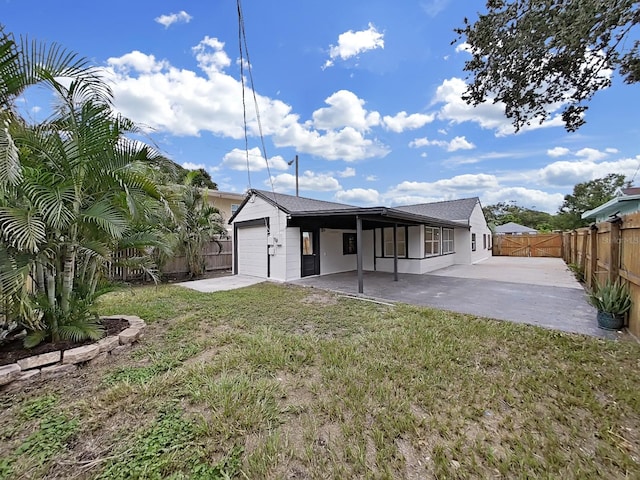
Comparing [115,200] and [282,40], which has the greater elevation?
[282,40]

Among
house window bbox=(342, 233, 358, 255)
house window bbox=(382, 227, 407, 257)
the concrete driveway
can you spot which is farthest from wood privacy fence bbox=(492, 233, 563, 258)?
house window bbox=(342, 233, 358, 255)

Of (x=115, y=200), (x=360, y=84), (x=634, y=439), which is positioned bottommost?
(x=634, y=439)

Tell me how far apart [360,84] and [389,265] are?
7486 millimetres

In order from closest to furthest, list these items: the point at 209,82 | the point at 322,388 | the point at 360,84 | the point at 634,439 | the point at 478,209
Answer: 1. the point at 634,439
2. the point at 322,388
3. the point at 209,82
4. the point at 360,84
5. the point at 478,209

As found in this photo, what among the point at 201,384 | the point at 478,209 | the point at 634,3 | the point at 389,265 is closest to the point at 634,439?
the point at 201,384

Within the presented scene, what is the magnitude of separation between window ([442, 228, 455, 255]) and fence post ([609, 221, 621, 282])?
9.20 metres

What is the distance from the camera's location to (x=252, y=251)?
37.4 feet

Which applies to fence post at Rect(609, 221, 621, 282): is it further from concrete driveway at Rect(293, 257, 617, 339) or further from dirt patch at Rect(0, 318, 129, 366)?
dirt patch at Rect(0, 318, 129, 366)

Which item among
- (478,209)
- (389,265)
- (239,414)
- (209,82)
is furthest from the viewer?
(478,209)

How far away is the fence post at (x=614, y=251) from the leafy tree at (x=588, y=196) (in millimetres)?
24662

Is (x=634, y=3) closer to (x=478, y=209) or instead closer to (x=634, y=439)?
(x=634, y=439)

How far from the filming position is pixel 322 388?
2908 millimetres

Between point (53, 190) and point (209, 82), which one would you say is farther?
point (209, 82)

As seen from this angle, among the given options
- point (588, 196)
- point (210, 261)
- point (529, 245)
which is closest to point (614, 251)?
point (210, 261)
